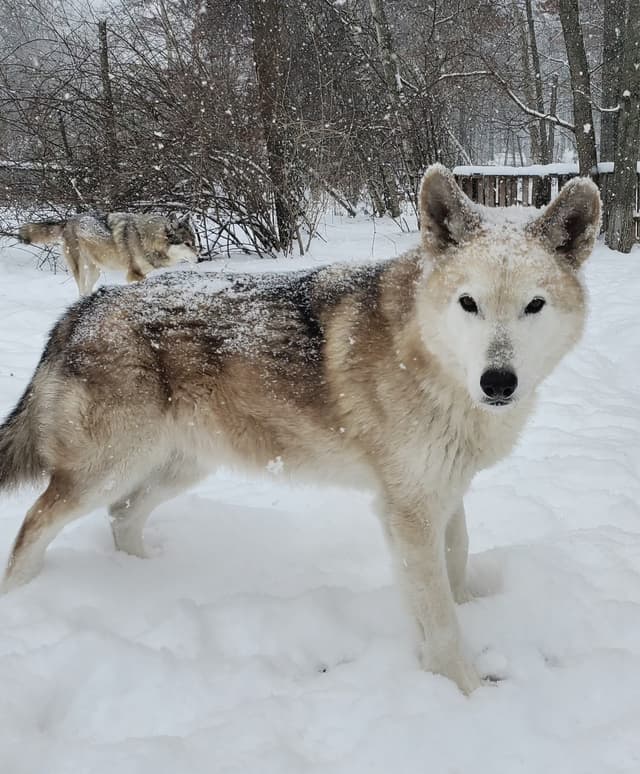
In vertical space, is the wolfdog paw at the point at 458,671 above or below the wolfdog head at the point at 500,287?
below

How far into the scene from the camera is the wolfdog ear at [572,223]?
2.15 meters

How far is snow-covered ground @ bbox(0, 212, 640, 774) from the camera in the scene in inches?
70.0

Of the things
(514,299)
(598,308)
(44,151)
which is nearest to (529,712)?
(514,299)

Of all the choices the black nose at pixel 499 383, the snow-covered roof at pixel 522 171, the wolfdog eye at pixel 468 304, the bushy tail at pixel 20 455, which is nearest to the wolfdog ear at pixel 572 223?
the wolfdog eye at pixel 468 304

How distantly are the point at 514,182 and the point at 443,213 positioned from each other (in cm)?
1197

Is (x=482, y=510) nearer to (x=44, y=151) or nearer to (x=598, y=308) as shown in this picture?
(x=598, y=308)

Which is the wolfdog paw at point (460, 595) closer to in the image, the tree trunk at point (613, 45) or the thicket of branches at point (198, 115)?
the thicket of branches at point (198, 115)

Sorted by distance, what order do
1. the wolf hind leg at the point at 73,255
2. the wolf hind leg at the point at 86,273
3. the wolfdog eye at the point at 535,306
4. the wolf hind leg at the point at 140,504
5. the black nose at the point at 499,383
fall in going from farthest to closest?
the wolf hind leg at the point at 73,255, the wolf hind leg at the point at 86,273, the wolf hind leg at the point at 140,504, the wolfdog eye at the point at 535,306, the black nose at the point at 499,383

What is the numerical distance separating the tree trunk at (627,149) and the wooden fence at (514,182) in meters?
1.56

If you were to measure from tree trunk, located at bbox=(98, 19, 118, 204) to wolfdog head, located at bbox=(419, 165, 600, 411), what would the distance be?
34.6 ft

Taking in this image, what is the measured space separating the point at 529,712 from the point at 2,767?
1.64 metres

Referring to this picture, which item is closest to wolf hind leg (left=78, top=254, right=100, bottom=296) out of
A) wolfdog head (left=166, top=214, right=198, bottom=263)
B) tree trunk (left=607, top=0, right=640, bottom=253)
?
wolfdog head (left=166, top=214, right=198, bottom=263)

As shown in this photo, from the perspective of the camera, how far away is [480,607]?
2500 millimetres

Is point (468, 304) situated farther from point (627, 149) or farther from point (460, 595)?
point (627, 149)
